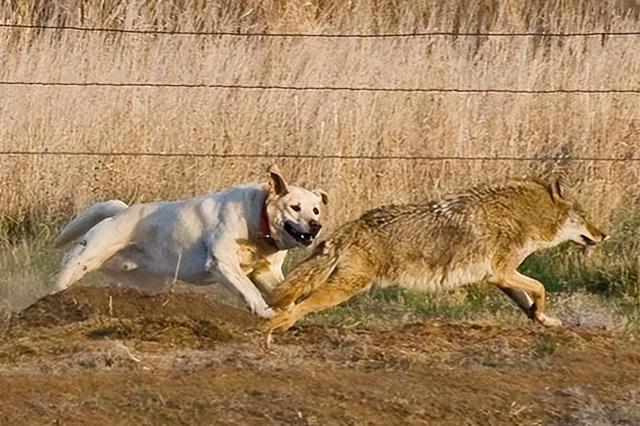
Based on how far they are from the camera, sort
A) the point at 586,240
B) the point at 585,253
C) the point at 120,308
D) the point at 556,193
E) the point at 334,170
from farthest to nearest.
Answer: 1. the point at 334,170
2. the point at 585,253
3. the point at 586,240
4. the point at 556,193
5. the point at 120,308

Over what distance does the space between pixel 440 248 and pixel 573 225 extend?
2.73 ft

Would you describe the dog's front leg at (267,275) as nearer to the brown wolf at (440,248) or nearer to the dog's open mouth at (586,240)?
the brown wolf at (440,248)

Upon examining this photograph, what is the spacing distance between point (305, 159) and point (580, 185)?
74.7 inches

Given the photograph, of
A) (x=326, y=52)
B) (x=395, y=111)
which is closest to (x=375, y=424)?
(x=395, y=111)

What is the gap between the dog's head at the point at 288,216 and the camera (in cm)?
761

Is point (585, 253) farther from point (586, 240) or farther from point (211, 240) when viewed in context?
point (211, 240)

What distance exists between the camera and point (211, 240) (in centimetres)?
764

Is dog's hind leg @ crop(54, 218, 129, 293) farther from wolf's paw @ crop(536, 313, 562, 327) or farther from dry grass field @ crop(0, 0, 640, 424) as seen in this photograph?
wolf's paw @ crop(536, 313, 562, 327)

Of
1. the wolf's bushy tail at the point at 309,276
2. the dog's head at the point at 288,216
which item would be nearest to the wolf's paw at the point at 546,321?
the wolf's bushy tail at the point at 309,276

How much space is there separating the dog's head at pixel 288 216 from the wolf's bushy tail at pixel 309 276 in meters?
0.25

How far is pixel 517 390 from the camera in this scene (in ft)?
19.4

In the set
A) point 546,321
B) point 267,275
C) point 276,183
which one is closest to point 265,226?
point 276,183

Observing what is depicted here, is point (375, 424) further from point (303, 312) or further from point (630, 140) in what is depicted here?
point (630, 140)

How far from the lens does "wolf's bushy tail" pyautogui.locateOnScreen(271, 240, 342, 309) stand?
24.1ft
